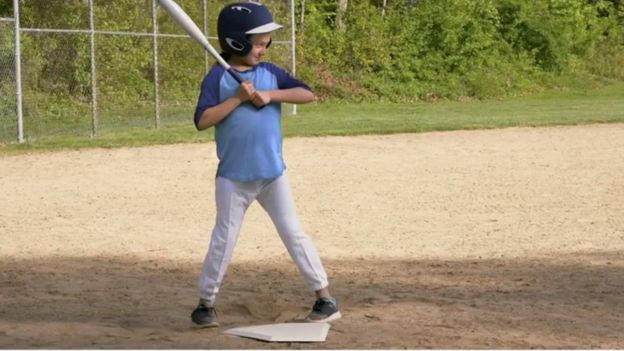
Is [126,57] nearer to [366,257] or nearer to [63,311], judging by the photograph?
[366,257]

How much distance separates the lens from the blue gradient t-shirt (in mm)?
6414

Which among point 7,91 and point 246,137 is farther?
point 7,91

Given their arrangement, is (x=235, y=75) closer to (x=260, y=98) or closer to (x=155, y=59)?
(x=260, y=98)

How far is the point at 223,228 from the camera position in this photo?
21.4ft

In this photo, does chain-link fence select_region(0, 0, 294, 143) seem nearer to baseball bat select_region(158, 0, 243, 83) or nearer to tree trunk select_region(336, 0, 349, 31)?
tree trunk select_region(336, 0, 349, 31)

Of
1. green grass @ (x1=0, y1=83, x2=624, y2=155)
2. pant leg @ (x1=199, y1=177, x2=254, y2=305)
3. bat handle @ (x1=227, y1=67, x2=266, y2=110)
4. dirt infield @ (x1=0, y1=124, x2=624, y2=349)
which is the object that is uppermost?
bat handle @ (x1=227, y1=67, x2=266, y2=110)

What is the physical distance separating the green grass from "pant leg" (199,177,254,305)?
39.2 feet

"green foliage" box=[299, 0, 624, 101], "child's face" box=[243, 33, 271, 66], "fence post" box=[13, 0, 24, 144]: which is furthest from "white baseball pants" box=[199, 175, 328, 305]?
"green foliage" box=[299, 0, 624, 101]

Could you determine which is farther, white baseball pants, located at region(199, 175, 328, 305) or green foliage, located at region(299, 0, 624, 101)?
green foliage, located at region(299, 0, 624, 101)

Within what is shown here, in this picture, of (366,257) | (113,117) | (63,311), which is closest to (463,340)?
A: (63,311)

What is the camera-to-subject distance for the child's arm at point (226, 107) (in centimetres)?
632

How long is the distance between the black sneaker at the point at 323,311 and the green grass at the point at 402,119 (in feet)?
39.6

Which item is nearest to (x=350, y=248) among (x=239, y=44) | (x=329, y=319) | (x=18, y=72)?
(x=329, y=319)

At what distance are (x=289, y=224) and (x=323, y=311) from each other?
496 millimetres
